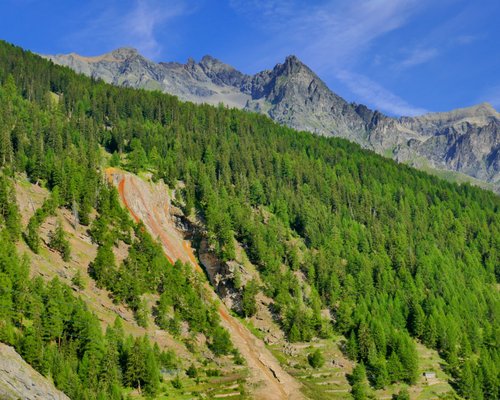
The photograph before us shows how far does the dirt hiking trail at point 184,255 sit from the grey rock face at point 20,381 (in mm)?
39397

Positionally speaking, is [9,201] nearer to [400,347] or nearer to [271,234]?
[271,234]

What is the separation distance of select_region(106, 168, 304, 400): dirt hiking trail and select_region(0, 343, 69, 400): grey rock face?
39.4 m

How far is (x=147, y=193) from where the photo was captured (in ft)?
500

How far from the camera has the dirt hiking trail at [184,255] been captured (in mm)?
103188

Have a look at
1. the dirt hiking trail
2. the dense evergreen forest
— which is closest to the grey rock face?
Answer: the dense evergreen forest

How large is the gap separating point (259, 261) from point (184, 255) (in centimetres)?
2065

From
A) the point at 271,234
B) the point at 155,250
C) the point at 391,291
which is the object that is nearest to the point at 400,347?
the point at 391,291

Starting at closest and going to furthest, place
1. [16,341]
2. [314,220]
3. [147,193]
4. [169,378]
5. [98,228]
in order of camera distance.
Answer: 1. [16,341]
2. [169,378]
3. [98,228]
4. [147,193]
5. [314,220]

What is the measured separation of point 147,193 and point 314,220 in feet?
183

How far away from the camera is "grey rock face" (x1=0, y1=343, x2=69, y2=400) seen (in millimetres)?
62878

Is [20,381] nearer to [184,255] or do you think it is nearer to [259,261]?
[184,255]

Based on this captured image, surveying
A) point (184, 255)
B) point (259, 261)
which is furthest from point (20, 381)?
point (259, 261)

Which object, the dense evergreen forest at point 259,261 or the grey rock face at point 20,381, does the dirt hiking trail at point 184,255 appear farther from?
the grey rock face at point 20,381

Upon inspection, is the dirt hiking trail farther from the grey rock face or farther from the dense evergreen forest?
the grey rock face
